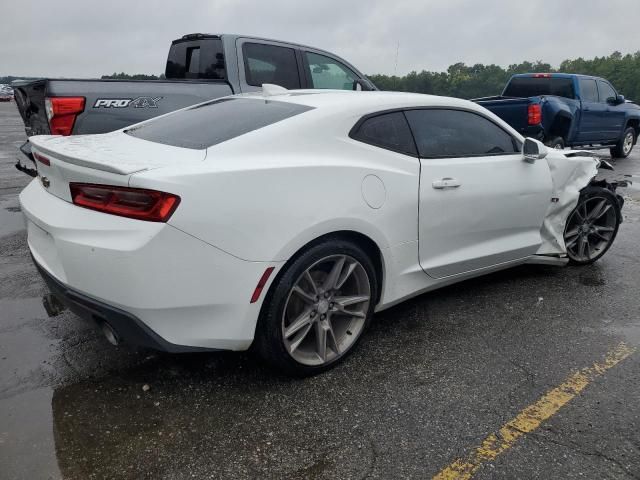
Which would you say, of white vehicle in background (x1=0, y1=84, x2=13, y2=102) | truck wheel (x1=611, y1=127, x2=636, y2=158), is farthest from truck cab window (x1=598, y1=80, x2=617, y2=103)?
white vehicle in background (x1=0, y1=84, x2=13, y2=102)

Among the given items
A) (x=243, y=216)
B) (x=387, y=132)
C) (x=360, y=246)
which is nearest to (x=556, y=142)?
(x=387, y=132)

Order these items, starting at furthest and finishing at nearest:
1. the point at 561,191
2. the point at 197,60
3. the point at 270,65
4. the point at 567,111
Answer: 1. the point at 567,111
2. the point at 197,60
3. the point at 270,65
4. the point at 561,191

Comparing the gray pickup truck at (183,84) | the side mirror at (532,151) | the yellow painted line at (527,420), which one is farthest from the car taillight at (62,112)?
the yellow painted line at (527,420)

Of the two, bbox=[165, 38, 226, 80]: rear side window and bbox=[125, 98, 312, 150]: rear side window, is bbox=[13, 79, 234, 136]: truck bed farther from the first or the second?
bbox=[125, 98, 312, 150]: rear side window

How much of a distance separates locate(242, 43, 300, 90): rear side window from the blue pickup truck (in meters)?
4.79

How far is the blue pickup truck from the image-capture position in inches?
374

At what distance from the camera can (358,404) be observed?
2576mm

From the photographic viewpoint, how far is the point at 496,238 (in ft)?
12.1

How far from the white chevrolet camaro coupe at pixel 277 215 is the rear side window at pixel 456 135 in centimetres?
1

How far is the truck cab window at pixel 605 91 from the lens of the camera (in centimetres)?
1190

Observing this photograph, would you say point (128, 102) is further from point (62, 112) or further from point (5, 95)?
point (5, 95)

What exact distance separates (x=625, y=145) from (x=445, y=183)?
12.4 metres

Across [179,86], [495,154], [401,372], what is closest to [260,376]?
[401,372]

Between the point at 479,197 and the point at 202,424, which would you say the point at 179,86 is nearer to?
the point at 479,197
